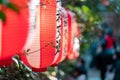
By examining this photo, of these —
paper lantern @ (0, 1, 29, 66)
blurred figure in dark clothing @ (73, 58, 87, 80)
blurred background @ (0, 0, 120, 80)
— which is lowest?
blurred figure in dark clothing @ (73, 58, 87, 80)

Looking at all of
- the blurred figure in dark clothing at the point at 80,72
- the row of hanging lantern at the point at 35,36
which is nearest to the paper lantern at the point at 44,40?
the row of hanging lantern at the point at 35,36

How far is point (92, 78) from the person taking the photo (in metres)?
17.0

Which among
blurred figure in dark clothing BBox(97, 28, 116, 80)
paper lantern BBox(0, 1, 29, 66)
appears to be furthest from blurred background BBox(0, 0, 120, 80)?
paper lantern BBox(0, 1, 29, 66)

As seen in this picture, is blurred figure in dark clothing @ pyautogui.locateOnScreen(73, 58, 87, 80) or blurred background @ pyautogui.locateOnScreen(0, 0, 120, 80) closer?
blurred background @ pyautogui.locateOnScreen(0, 0, 120, 80)

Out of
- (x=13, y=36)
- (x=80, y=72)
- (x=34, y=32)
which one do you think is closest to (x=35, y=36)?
(x=34, y=32)

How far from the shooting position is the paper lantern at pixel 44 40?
395 cm

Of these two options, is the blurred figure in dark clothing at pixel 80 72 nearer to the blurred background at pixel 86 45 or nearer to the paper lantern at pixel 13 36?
the blurred background at pixel 86 45

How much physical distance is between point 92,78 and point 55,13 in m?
12.9

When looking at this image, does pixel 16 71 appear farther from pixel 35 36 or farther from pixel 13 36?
pixel 13 36

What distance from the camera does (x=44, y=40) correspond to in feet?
13.3

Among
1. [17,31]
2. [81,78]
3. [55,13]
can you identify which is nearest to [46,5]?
[55,13]

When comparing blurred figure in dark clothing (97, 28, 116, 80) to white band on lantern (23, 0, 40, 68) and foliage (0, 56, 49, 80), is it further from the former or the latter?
white band on lantern (23, 0, 40, 68)

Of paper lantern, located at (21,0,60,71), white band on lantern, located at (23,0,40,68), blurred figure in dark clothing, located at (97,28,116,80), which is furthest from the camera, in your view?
blurred figure in dark clothing, located at (97,28,116,80)

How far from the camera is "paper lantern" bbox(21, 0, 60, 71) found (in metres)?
3.95
